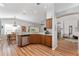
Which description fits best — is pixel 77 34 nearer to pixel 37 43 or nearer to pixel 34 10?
pixel 34 10

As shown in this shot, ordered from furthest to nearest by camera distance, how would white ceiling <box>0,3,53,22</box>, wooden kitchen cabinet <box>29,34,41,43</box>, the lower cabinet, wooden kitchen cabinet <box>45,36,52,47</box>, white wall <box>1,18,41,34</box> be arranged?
1. wooden kitchen cabinet <box>29,34,41,43</box>
2. the lower cabinet
3. wooden kitchen cabinet <box>45,36,52,47</box>
4. white ceiling <box>0,3,53,22</box>
5. white wall <box>1,18,41,34</box>

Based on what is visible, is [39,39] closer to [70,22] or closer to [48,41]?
[48,41]

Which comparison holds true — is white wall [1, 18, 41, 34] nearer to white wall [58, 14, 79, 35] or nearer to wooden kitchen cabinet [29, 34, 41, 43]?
white wall [58, 14, 79, 35]

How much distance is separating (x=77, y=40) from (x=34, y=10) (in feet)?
6.97

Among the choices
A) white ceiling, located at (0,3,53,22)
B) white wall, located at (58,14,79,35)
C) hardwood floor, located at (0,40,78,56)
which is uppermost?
white ceiling, located at (0,3,53,22)

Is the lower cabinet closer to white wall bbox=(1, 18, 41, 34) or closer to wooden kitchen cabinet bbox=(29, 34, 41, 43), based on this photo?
wooden kitchen cabinet bbox=(29, 34, 41, 43)

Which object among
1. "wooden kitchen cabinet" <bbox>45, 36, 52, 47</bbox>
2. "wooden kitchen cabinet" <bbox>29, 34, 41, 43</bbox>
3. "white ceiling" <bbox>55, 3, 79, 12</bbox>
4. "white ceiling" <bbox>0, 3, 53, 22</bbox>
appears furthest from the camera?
"wooden kitchen cabinet" <bbox>29, 34, 41, 43</bbox>

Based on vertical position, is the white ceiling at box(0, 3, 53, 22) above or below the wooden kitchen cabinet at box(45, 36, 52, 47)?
above

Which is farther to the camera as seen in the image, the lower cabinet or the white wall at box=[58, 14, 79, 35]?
the lower cabinet

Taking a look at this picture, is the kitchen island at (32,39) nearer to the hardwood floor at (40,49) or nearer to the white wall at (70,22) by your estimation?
the hardwood floor at (40,49)

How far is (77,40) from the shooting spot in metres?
3.81

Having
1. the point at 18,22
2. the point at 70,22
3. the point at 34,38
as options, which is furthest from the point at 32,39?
the point at 70,22

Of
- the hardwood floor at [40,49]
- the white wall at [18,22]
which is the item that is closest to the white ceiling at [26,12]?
the white wall at [18,22]

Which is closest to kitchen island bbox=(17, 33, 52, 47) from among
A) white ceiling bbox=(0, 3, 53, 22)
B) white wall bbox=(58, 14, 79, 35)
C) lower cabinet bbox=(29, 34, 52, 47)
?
lower cabinet bbox=(29, 34, 52, 47)
